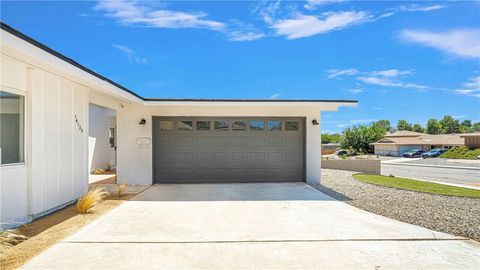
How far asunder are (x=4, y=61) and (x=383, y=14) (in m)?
11.2

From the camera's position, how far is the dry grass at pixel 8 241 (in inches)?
128

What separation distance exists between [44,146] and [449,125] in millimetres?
97730

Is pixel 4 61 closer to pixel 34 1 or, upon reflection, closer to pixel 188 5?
pixel 34 1

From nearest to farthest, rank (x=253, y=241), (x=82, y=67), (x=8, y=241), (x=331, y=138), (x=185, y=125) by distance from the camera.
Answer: (x=8, y=241)
(x=253, y=241)
(x=82, y=67)
(x=185, y=125)
(x=331, y=138)

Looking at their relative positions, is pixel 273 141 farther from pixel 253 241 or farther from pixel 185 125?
pixel 253 241

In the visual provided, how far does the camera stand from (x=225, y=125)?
9125 mm

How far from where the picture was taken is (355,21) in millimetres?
10891

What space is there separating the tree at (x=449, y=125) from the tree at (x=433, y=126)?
1.46 m

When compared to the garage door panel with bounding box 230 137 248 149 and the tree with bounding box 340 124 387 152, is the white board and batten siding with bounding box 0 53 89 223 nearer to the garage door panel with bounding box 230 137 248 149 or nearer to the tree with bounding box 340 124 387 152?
the garage door panel with bounding box 230 137 248 149

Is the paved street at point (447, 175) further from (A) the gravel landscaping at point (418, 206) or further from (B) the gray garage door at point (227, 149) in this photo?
(B) the gray garage door at point (227, 149)

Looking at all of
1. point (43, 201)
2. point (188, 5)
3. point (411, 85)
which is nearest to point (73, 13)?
point (188, 5)

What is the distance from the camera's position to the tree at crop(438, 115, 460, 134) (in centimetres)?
7625

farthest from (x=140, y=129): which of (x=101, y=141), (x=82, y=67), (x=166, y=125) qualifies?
(x=101, y=141)

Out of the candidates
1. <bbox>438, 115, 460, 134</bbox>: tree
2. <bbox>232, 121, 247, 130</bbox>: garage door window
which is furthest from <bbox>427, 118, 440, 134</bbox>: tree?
<bbox>232, 121, 247, 130</bbox>: garage door window
